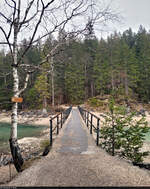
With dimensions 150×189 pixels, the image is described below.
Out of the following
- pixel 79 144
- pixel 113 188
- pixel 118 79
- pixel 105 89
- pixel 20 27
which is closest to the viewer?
pixel 113 188

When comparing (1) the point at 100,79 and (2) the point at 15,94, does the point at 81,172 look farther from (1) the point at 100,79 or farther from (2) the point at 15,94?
(1) the point at 100,79

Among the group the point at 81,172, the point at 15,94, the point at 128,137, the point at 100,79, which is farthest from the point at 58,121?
the point at 100,79

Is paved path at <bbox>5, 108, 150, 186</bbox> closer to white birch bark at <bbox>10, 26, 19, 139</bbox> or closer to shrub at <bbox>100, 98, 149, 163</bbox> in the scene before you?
shrub at <bbox>100, 98, 149, 163</bbox>

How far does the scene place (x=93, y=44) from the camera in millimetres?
42594

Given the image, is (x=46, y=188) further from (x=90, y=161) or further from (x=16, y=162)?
(x=16, y=162)

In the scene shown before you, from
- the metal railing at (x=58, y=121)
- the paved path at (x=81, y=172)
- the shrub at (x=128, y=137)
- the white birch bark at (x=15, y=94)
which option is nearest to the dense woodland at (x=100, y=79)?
the metal railing at (x=58, y=121)

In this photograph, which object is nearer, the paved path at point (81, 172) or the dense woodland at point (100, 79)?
the paved path at point (81, 172)

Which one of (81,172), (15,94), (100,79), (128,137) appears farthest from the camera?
(100,79)

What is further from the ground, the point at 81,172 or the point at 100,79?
the point at 100,79

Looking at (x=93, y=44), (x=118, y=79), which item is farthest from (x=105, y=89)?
(x=93, y=44)

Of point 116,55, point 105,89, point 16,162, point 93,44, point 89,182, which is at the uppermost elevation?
point 93,44

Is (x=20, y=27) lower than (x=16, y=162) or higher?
higher

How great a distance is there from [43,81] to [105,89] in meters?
16.8

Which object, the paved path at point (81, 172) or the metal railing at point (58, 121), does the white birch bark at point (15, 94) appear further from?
the paved path at point (81, 172)
